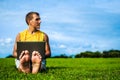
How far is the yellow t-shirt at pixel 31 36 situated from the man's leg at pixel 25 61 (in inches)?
30.9

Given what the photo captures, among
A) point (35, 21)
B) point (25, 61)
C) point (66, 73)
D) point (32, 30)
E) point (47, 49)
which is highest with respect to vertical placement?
point (35, 21)

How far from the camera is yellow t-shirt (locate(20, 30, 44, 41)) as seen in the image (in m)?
10.8

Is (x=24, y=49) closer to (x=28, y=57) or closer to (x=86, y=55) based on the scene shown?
(x=28, y=57)

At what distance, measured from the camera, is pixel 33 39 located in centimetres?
1082

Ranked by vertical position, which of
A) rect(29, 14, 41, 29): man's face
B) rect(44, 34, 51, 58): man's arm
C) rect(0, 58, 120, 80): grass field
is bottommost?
rect(0, 58, 120, 80): grass field

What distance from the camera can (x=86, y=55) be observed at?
26141mm

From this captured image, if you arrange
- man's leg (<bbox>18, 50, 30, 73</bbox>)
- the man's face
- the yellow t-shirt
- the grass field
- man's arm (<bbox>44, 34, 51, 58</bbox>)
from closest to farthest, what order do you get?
the grass field
man's leg (<bbox>18, 50, 30, 73</bbox>)
man's arm (<bbox>44, 34, 51, 58</bbox>)
the man's face
the yellow t-shirt

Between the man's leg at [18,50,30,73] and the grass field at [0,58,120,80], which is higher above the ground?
the man's leg at [18,50,30,73]

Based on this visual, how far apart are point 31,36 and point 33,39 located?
0.39ft

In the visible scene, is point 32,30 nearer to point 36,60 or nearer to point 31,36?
point 31,36

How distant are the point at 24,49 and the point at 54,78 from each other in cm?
144

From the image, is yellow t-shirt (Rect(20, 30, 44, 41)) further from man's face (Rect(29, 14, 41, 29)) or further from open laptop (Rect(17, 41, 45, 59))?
open laptop (Rect(17, 41, 45, 59))

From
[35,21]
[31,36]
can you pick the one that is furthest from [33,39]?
[35,21]

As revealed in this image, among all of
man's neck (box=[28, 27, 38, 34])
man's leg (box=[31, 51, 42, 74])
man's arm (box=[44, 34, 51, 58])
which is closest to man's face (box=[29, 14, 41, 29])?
man's neck (box=[28, 27, 38, 34])
